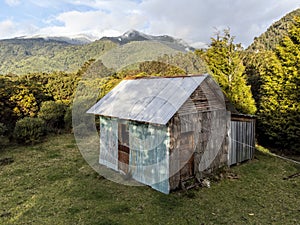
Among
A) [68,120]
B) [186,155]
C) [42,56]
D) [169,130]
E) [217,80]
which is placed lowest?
[186,155]

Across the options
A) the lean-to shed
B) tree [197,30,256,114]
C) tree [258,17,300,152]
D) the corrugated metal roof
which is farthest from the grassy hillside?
tree [258,17,300,152]

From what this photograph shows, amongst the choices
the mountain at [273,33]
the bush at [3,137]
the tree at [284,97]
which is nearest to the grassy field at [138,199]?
the tree at [284,97]

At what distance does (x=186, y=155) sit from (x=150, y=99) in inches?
93.8

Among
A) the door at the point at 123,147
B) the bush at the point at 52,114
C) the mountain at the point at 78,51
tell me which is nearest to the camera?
the door at the point at 123,147

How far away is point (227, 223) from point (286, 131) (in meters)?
7.90

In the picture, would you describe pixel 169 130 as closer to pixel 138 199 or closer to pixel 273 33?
pixel 138 199

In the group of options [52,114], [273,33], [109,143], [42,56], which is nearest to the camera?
[109,143]

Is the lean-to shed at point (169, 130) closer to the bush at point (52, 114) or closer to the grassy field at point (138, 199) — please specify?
the grassy field at point (138, 199)

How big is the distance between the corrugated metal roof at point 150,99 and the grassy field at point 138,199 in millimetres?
2600

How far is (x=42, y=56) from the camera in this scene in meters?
54.2

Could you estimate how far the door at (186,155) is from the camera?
7.85 m

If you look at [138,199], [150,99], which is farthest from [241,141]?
[138,199]

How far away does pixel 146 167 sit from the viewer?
8.16 m

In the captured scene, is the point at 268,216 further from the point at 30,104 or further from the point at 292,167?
the point at 30,104
